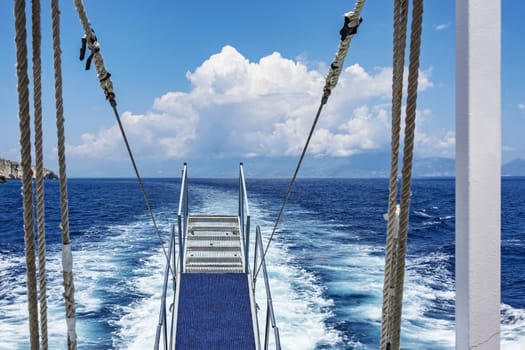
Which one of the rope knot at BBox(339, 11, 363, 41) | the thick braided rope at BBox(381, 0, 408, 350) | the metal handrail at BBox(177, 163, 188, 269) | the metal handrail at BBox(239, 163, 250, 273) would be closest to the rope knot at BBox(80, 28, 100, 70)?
the rope knot at BBox(339, 11, 363, 41)

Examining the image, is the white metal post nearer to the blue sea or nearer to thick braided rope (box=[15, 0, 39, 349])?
thick braided rope (box=[15, 0, 39, 349])

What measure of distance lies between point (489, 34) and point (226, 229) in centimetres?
738

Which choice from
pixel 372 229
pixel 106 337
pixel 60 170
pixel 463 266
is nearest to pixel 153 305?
pixel 106 337

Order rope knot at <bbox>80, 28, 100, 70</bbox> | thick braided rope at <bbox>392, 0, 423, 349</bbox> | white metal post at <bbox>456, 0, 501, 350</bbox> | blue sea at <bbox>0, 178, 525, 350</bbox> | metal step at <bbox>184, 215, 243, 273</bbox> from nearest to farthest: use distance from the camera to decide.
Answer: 1. white metal post at <bbox>456, 0, 501, 350</bbox>
2. thick braided rope at <bbox>392, 0, 423, 349</bbox>
3. rope knot at <bbox>80, 28, 100, 70</bbox>
4. metal step at <bbox>184, 215, 243, 273</bbox>
5. blue sea at <bbox>0, 178, 525, 350</bbox>

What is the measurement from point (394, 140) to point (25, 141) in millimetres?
1327

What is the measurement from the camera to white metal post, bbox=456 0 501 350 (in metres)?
1.44

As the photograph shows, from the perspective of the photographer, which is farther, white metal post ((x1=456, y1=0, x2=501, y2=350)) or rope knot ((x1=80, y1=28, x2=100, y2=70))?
rope knot ((x1=80, y1=28, x2=100, y2=70))

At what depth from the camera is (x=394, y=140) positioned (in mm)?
1694

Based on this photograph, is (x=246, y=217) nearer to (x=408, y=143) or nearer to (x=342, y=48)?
(x=342, y=48)

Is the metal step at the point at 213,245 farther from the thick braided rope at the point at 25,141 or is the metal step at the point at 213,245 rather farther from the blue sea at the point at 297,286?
the thick braided rope at the point at 25,141

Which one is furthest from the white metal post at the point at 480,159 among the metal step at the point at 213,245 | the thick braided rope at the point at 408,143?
the metal step at the point at 213,245

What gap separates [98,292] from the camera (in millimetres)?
12234

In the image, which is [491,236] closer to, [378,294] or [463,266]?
[463,266]

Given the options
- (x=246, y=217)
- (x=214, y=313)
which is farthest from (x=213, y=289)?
(x=246, y=217)
